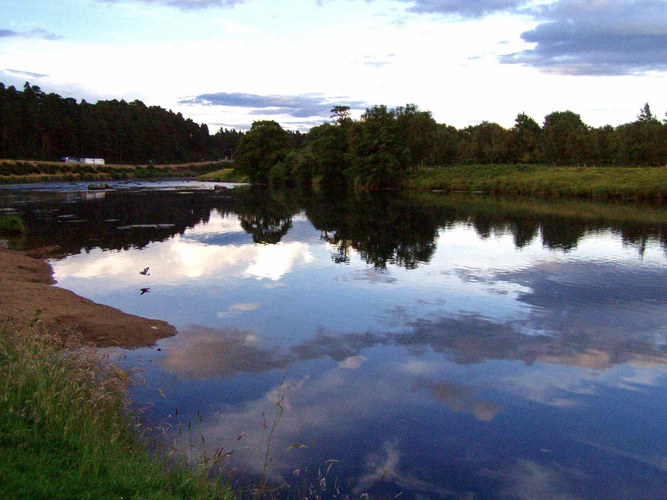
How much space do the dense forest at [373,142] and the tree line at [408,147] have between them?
0.54 feet

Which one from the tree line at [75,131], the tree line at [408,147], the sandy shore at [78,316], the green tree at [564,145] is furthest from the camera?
the tree line at [75,131]

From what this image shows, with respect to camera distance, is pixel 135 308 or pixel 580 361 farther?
pixel 135 308

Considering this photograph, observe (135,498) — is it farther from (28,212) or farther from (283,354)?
(28,212)

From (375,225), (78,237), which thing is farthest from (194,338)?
(375,225)

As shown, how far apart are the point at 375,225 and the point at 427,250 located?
10.8 m

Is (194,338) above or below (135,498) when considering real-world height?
below

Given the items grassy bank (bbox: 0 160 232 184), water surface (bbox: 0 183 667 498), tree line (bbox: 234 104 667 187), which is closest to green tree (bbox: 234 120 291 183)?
tree line (bbox: 234 104 667 187)

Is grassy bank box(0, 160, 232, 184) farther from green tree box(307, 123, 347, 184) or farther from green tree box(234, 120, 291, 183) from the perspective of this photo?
green tree box(307, 123, 347, 184)

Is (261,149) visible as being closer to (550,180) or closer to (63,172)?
(63,172)

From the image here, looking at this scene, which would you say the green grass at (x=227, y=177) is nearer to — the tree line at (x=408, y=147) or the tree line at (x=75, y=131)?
the tree line at (x=408, y=147)

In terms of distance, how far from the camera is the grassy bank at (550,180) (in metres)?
62.0

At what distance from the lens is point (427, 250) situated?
27.3 meters

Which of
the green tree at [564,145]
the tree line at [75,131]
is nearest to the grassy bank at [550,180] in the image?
the green tree at [564,145]

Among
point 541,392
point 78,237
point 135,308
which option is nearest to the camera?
point 541,392
